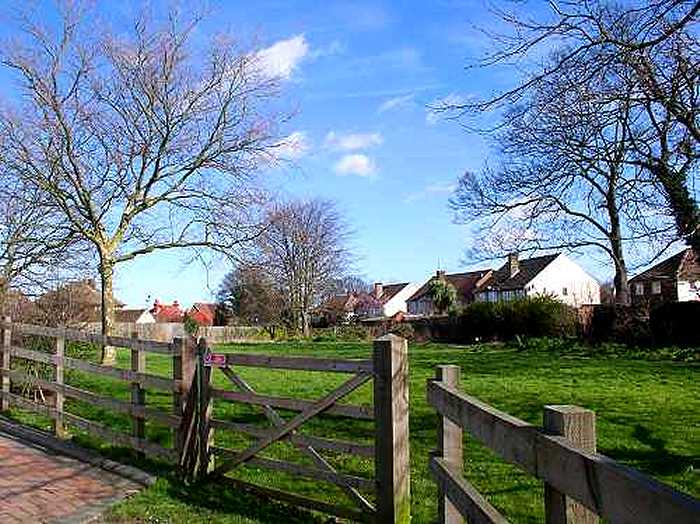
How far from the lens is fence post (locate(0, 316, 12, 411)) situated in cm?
1103

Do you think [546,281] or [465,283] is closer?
[546,281]

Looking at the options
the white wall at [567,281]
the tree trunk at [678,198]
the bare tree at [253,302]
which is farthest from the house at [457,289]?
the tree trunk at [678,198]

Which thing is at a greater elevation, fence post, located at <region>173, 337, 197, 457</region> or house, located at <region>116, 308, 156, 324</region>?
house, located at <region>116, 308, 156, 324</region>

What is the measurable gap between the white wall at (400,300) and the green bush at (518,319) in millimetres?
51868

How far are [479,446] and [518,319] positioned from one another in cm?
2676

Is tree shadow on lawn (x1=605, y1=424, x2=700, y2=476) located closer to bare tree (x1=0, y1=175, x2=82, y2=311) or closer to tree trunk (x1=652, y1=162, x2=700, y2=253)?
tree trunk (x1=652, y1=162, x2=700, y2=253)

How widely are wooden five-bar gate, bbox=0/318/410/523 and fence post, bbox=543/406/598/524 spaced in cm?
319

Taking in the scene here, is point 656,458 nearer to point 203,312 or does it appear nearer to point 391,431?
point 391,431

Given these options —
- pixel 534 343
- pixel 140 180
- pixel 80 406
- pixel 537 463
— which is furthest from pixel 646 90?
pixel 534 343

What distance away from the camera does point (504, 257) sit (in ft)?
93.7

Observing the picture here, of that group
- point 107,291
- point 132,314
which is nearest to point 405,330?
point 107,291

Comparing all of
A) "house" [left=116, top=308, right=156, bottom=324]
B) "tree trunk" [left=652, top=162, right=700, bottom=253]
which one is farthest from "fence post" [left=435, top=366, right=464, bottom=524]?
"house" [left=116, top=308, right=156, bottom=324]

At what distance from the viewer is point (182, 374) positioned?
7.28m

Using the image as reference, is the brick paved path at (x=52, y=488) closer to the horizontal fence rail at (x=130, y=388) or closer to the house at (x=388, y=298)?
the horizontal fence rail at (x=130, y=388)
